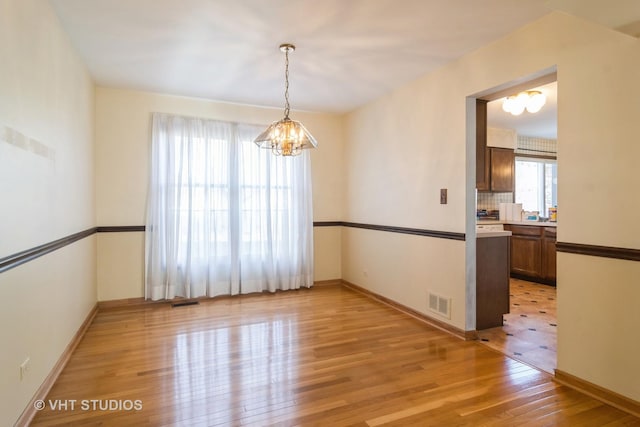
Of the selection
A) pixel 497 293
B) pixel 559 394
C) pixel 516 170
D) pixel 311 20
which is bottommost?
pixel 559 394

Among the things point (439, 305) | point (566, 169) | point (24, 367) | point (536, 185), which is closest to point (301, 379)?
point (24, 367)

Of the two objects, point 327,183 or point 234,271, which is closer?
point 234,271

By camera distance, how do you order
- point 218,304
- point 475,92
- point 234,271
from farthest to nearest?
point 234,271, point 218,304, point 475,92

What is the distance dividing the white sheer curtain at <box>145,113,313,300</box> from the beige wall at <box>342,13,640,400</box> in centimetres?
162

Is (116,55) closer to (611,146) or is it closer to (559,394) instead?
(611,146)

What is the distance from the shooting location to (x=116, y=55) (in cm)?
334

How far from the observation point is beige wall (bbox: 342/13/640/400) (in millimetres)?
2189

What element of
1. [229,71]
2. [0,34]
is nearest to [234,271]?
[229,71]

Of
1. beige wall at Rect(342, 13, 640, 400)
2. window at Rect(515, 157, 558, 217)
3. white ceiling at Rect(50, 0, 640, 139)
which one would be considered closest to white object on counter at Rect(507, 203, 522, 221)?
window at Rect(515, 157, 558, 217)

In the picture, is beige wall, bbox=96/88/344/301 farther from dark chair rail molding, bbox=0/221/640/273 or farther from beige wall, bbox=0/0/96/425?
beige wall, bbox=0/0/96/425

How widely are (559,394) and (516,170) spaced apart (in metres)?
5.87

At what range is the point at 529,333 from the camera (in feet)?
11.4

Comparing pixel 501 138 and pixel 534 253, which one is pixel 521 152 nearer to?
pixel 501 138

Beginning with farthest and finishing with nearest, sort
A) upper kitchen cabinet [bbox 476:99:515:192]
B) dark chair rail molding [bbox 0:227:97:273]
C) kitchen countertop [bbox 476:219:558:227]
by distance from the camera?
upper kitchen cabinet [bbox 476:99:515:192], kitchen countertop [bbox 476:219:558:227], dark chair rail molding [bbox 0:227:97:273]
